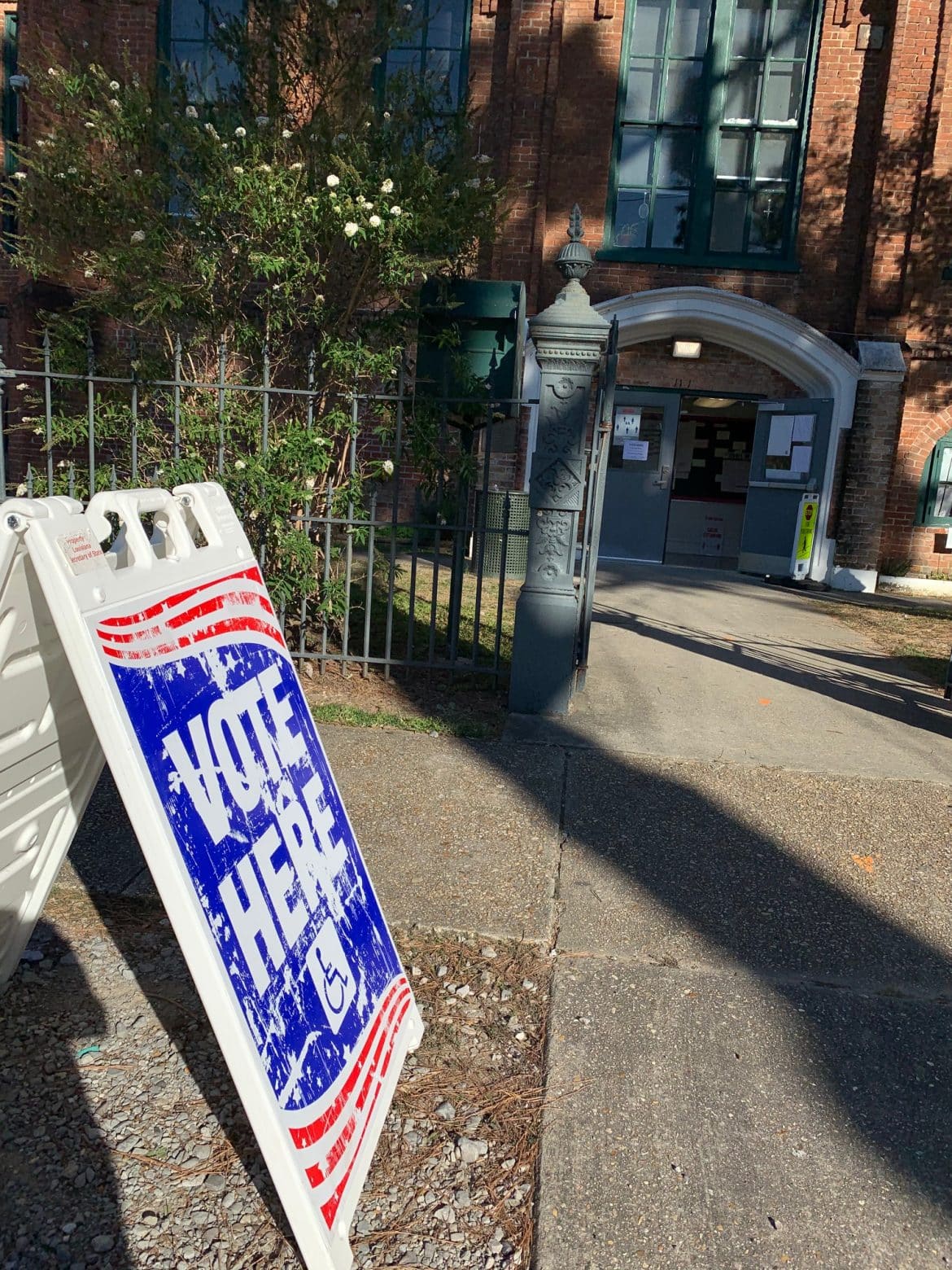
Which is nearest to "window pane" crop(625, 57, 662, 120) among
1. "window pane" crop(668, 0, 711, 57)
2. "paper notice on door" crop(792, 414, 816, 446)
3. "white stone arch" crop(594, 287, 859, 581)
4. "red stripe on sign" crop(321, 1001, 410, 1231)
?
"window pane" crop(668, 0, 711, 57)

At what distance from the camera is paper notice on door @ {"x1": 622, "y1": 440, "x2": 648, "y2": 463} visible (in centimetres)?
1380

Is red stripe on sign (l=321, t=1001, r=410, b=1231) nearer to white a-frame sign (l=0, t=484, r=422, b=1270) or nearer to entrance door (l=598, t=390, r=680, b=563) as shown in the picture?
white a-frame sign (l=0, t=484, r=422, b=1270)

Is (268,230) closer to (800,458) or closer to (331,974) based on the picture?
(331,974)

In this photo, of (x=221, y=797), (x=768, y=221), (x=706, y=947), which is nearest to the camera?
(x=221, y=797)

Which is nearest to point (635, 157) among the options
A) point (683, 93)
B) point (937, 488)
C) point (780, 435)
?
point (683, 93)

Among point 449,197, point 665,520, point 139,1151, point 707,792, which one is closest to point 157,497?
point 139,1151

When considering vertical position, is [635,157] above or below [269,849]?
above

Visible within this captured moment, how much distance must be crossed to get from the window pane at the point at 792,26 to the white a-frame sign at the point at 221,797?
13.1 meters

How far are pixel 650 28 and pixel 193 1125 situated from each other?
13.9 m

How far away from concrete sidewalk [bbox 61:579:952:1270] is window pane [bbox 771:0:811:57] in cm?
1048

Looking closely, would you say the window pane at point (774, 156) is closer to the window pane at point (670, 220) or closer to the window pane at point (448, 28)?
the window pane at point (670, 220)

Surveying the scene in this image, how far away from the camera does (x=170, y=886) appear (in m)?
1.72

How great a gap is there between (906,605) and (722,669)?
5.52 meters

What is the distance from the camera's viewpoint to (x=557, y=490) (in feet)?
18.1
